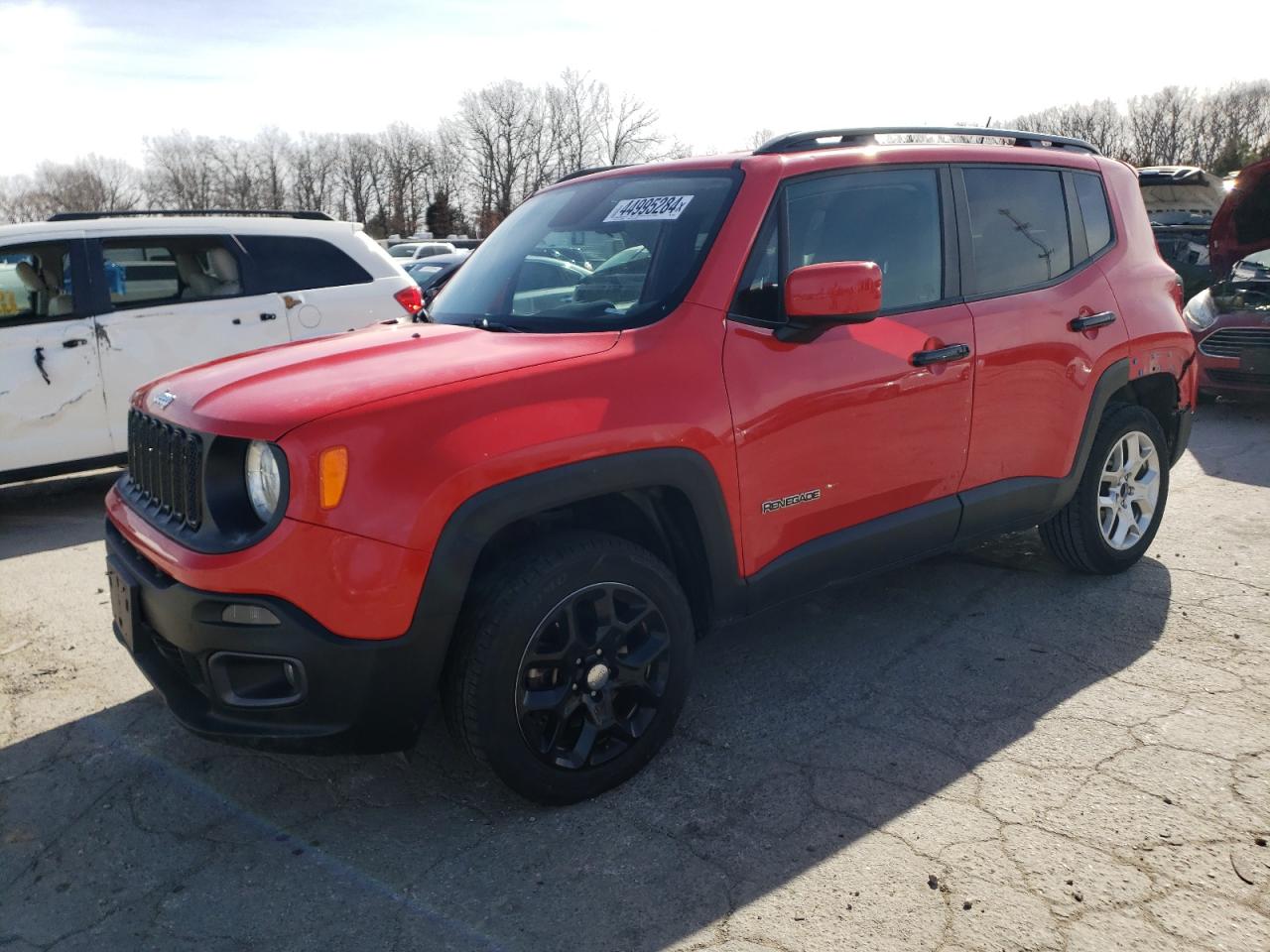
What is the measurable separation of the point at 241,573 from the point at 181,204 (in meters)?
104

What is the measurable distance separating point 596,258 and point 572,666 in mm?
1446

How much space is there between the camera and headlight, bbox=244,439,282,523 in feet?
8.38

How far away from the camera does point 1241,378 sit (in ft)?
26.9

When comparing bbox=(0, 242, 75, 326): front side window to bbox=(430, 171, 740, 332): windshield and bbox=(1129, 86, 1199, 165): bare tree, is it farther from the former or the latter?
bbox=(1129, 86, 1199, 165): bare tree

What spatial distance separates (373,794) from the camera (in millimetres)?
3062

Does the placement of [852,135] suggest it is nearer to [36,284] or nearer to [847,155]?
[847,155]

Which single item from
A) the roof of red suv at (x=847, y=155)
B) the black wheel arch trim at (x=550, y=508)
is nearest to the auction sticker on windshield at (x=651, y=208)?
the roof of red suv at (x=847, y=155)

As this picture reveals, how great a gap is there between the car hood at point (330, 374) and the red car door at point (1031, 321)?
160 centimetres

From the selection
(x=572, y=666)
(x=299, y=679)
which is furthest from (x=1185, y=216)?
(x=299, y=679)

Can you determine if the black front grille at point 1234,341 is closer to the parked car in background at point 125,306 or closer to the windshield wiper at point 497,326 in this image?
the parked car in background at point 125,306

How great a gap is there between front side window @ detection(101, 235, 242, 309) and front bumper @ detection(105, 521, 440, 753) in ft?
14.7

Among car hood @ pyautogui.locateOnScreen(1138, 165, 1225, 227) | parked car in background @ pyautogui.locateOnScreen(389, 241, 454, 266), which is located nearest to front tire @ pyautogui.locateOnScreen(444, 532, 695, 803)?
car hood @ pyautogui.locateOnScreen(1138, 165, 1225, 227)

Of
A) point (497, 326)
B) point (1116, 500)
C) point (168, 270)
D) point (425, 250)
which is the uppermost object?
point (425, 250)

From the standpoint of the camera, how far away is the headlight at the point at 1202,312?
28.1 ft
